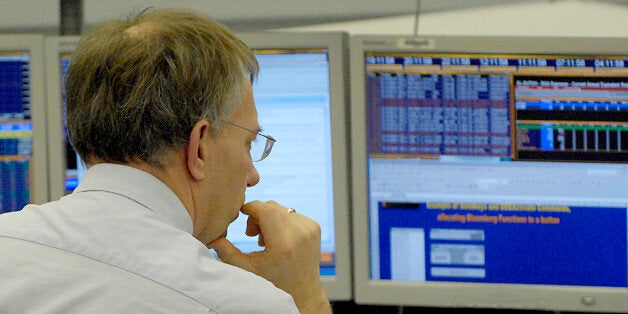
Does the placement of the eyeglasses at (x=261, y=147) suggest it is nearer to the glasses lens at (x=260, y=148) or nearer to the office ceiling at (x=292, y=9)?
the glasses lens at (x=260, y=148)

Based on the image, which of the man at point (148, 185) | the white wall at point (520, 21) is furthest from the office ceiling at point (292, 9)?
the man at point (148, 185)

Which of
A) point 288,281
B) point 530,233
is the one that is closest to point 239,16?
point 530,233

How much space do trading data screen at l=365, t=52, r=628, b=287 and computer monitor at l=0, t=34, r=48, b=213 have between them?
1.94 feet

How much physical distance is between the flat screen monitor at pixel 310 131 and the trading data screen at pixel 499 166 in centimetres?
6

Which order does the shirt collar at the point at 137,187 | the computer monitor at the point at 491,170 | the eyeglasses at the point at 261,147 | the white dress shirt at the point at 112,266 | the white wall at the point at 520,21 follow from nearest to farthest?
the white dress shirt at the point at 112,266 < the shirt collar at the point at 137,187 < the eyeglasses at the point at 261,147 < the computer monitor at the point at 491,170 < the white wall at the point at 520,21

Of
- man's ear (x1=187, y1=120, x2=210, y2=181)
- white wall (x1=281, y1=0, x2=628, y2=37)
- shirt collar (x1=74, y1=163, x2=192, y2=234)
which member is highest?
white wall (x1=281, y1=0, x2=628, y2=37)

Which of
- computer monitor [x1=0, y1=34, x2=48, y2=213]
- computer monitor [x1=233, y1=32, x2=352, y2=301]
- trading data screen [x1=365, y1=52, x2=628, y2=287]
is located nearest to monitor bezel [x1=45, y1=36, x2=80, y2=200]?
computer monitor [x1=0, y1=34, x2=48, y2=213]

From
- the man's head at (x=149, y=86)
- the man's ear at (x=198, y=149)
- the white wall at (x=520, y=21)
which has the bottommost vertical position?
the man's ear at (x=198, y=149)

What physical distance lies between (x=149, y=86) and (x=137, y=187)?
0.11 meters

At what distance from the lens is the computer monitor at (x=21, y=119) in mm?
1642

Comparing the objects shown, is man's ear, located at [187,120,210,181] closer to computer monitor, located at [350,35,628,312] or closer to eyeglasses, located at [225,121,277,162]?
eyeglasses, located at [225,121,277,162]

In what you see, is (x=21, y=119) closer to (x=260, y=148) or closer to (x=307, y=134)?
(x=307, y=134)

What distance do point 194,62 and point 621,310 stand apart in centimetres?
94

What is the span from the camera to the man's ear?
0.98 meters
